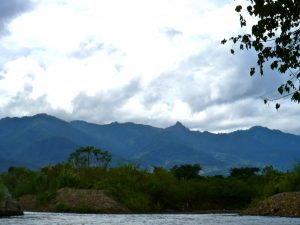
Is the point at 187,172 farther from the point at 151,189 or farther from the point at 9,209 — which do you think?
A: the point at 9,209

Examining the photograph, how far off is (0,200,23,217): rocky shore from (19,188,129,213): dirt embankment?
579 inches

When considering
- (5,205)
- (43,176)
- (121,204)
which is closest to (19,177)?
(43,176)

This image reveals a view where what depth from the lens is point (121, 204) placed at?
99.0 m

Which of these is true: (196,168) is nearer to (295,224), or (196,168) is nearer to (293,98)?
(295,224)

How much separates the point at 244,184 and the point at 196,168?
67.7 m

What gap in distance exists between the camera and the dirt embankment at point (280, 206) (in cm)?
7012

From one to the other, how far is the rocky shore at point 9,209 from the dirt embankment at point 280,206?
33.9 m

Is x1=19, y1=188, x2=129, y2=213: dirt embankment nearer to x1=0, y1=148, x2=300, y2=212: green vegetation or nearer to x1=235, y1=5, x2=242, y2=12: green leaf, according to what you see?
x1=0, y1=148, x2=300, y2=212: green vegetation

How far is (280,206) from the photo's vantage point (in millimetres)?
73375

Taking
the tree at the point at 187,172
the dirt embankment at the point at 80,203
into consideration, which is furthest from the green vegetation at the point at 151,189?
the tree at the point at 187,172

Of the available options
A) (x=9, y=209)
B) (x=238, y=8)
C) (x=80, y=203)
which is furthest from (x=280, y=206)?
(x=238, y=8)

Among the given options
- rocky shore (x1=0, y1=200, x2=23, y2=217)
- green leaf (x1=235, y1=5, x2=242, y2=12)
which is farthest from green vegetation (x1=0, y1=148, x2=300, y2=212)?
green leaf (x1=235, y1=5, x2=242, y2=12)

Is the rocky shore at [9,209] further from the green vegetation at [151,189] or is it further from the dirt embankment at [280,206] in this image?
the dirt embankment at [280,206]

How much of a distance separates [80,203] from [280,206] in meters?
38.7
